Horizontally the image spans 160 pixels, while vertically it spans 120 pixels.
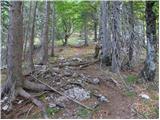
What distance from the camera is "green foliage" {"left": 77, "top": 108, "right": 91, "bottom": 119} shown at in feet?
24.9

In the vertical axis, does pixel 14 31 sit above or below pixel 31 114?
above

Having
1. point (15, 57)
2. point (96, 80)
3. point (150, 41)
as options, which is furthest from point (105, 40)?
point (15, 57)

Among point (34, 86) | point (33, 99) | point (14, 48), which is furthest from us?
point (34, 86)

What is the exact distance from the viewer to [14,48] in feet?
27.3

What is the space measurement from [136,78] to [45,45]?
579 cm

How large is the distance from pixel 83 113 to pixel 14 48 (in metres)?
2.78

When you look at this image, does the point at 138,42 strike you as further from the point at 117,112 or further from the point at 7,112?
the point at 7,112

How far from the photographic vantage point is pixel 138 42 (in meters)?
10.1

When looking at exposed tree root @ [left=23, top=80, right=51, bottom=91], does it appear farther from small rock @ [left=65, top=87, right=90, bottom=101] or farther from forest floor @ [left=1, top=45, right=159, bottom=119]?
small rock @ [left=65, top=87, right=90, bottom=101]

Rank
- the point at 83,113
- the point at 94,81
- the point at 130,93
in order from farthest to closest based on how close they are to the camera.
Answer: the point at 94,81
the point at 130,93
the point at 83,113

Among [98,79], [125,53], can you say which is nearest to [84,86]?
[98,79]

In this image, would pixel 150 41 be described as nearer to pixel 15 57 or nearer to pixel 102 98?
pixel 102 98

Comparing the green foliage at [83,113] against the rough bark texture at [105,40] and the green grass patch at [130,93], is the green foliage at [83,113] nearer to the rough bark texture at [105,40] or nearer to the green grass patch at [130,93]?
the green grass patch at [130,93]

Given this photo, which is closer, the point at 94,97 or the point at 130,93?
the point at 94,97
